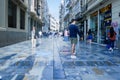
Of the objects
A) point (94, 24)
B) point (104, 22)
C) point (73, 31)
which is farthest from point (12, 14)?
point (73, 31)

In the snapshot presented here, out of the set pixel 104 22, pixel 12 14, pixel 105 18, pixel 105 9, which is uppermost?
pixel 105 9

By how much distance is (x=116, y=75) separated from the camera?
6633 millimetres

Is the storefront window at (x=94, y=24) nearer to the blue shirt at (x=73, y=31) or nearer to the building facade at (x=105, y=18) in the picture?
the building facade at (x=105, y=18)

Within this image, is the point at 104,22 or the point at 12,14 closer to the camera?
the point at 104,22

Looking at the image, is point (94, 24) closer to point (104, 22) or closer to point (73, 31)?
point (104, 22)

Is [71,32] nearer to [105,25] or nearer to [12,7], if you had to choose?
[105,25]

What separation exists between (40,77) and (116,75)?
222 centimetres

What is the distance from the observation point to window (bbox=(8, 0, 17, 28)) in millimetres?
21205

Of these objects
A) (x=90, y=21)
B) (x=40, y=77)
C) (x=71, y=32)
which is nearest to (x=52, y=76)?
(x=40, y=77)

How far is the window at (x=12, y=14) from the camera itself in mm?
21205

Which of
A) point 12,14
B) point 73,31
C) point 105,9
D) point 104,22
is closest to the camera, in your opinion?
point 73,31

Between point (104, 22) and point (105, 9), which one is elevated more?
point (105, 9)

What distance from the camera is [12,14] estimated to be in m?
22.7

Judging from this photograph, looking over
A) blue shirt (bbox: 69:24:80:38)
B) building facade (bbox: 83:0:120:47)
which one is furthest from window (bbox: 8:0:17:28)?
blue shirt (bbox: 69:24:80:38)
